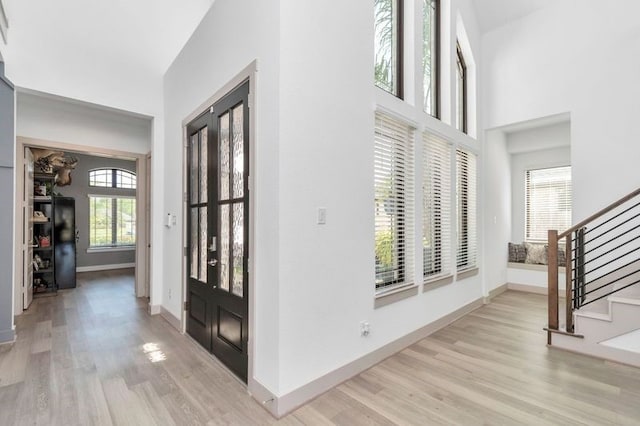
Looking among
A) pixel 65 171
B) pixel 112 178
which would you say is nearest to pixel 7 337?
pixel 65 171

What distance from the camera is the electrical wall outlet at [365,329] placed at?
258 cm

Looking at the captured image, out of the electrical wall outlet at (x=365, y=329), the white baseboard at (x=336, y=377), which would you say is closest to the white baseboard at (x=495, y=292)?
the white baseboard at (x=336, y=377)

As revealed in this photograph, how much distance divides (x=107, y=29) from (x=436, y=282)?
4985mm

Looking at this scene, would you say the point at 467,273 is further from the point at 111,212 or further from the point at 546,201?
the point at 111,212

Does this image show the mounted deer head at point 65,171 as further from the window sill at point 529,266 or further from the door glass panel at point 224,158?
the window sill at point 529,266

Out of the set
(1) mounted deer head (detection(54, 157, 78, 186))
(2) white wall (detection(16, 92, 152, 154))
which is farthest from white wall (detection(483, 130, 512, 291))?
(1) mounted deer head (detection(54, 157, 78, 186))

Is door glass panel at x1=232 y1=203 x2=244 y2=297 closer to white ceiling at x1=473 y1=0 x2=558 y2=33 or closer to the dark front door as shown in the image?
the dark front door

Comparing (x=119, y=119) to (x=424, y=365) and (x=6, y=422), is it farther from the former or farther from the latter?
(x=424, y=365)

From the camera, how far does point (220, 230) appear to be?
285 cm

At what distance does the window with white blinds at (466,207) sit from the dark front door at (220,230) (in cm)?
306

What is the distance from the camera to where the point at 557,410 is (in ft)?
6.88

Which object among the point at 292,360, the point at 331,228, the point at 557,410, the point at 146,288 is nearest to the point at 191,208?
the point at 331,228

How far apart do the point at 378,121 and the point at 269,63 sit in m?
1.23

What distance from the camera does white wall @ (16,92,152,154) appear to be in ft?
13.7
